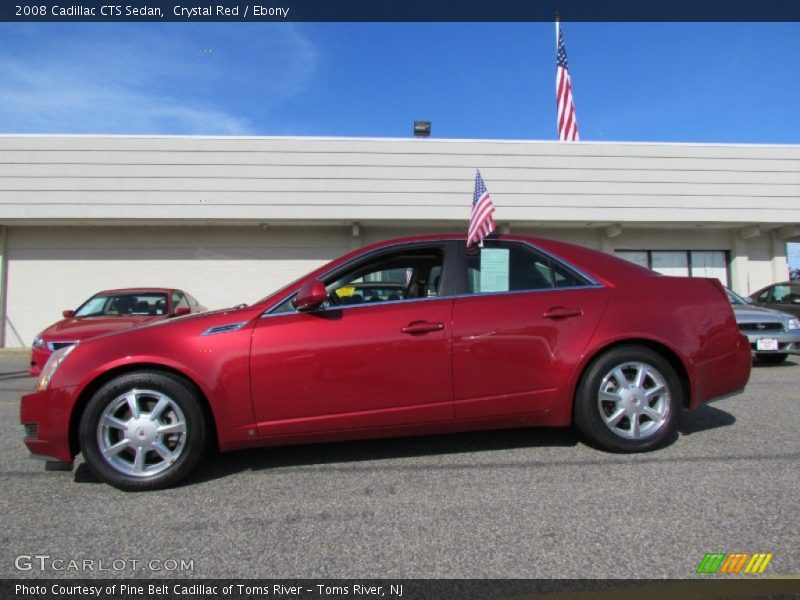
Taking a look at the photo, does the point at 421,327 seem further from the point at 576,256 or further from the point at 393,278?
the point at 576,256

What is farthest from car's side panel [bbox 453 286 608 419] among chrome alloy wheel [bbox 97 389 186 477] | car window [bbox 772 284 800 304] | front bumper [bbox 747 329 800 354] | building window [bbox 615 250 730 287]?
building window [bbox 615 250 730 287]

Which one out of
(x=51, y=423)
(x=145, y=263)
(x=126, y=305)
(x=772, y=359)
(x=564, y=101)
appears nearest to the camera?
(x=51, y=423)

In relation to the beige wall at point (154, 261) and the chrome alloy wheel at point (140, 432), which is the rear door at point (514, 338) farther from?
the beige wall at point (154, 261)

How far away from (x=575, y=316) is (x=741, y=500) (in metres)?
1.39

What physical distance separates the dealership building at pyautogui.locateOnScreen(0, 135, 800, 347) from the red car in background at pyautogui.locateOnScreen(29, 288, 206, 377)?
481cm

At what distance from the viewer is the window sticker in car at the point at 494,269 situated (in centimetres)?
375

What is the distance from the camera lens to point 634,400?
3660mm

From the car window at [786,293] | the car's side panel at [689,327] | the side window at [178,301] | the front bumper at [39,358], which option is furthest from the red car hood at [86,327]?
the car window at [786,293]

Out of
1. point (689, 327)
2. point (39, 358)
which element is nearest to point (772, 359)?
point (689, 327)

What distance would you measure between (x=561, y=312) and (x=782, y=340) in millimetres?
6248

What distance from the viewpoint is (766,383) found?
6664 millimetres

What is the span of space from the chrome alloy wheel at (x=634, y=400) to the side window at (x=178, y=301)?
695cm

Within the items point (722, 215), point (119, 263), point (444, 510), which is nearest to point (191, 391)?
point (444, 510)

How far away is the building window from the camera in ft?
50.7
